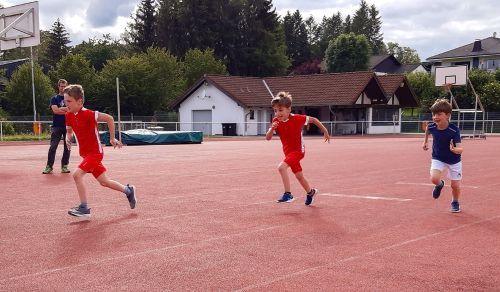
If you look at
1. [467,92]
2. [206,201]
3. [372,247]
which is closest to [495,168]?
[206,201]

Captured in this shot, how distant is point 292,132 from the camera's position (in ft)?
27.3

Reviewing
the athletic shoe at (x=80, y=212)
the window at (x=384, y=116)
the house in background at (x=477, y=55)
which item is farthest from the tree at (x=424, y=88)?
the athletic shoe at (x=80, y=212)

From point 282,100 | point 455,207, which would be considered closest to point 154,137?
point 282,100

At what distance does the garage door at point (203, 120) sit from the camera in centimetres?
4843

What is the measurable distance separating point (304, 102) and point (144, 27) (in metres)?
40.8

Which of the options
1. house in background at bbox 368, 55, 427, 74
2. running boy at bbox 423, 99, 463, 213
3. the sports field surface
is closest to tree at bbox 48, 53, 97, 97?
the sports field surface

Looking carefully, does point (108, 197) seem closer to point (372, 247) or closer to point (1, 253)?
point (1, 253)

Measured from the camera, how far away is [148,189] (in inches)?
396

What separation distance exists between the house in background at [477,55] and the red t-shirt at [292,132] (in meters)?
76.9

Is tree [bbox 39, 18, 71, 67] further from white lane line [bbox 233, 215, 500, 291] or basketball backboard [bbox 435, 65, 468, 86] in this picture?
white lane line [bbox 233, 215, 500, 291]

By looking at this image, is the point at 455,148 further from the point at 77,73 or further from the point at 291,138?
the point at 77,73

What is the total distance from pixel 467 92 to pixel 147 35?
4585 cm

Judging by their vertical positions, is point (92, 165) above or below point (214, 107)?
below

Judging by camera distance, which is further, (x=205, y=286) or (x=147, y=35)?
(x=147, y=35)
